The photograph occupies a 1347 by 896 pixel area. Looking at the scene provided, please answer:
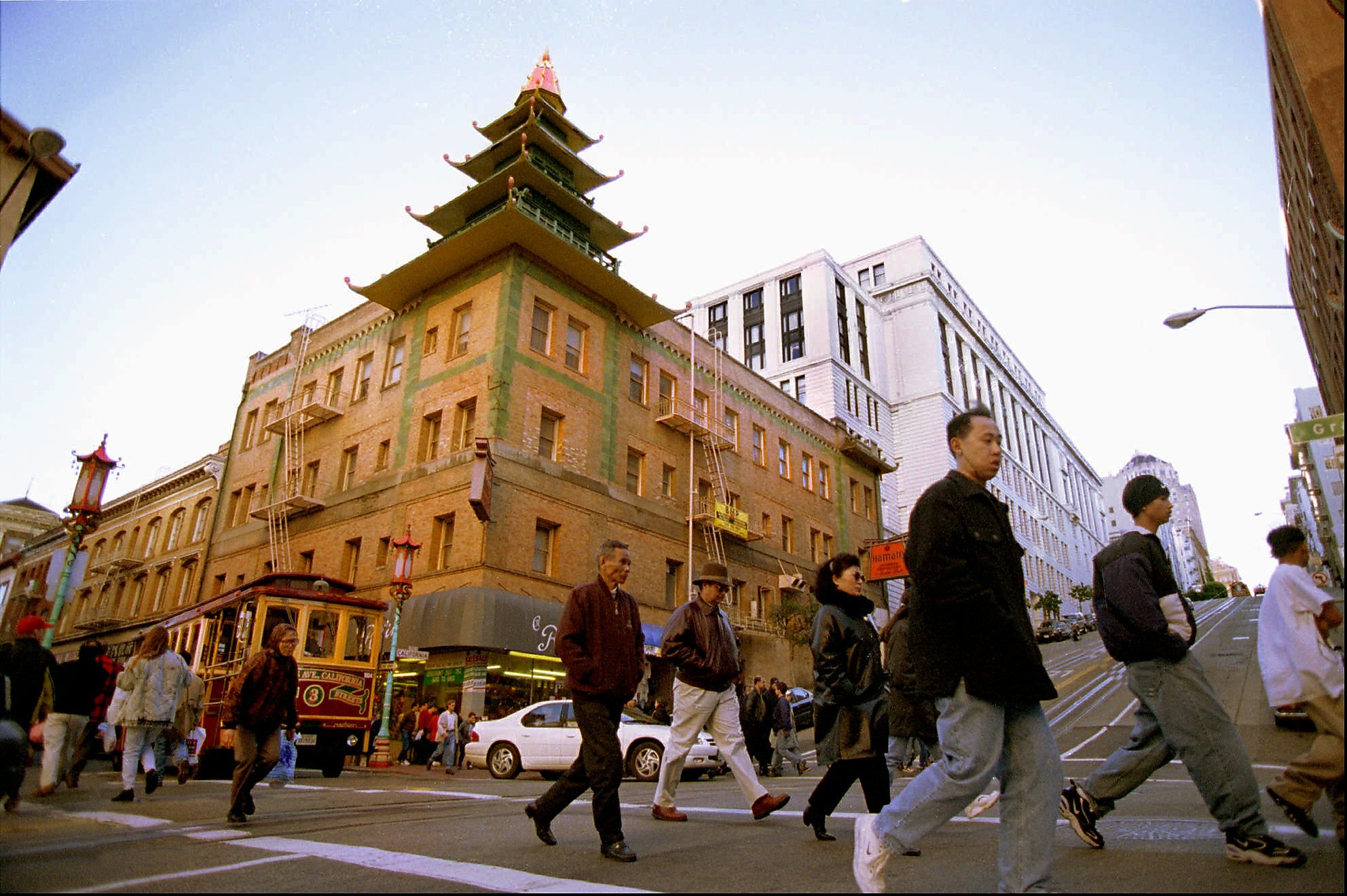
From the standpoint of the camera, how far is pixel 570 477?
963 inches

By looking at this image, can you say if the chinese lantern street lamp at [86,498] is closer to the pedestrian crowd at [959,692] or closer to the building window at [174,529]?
the pedestrian crowd at [959,692]

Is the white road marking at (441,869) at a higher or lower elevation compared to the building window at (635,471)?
lower

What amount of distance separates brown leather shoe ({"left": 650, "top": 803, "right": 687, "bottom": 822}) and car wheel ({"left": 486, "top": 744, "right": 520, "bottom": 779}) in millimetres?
9205

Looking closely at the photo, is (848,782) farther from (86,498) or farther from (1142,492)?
(86,498)

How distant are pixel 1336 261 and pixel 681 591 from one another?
20.3m

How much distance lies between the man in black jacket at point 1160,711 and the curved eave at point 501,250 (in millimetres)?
22417

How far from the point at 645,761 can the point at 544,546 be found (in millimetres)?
11498

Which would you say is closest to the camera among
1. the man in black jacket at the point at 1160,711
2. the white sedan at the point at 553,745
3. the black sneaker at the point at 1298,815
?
the man in black jacket at the point at 1160,711

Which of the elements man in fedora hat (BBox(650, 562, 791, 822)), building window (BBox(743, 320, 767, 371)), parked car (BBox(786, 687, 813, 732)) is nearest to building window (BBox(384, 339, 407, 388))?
parked car (BBox(786, 687, 813, 732))

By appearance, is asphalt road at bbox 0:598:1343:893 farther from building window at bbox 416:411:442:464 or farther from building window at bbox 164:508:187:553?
building window at bbox 164:508:187:553

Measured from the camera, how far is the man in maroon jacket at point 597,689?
4.68m

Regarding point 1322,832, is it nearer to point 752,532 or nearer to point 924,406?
point 752,532

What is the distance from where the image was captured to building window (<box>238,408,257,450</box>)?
33562 mm

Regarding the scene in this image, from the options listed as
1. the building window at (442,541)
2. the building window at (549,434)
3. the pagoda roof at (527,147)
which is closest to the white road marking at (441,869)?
the building window at (442,541)
